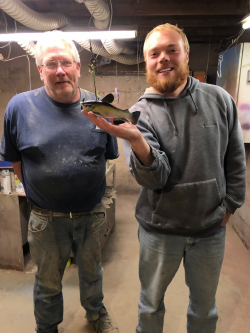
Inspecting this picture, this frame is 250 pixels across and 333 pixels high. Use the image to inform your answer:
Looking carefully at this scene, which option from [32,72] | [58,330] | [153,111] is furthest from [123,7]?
[58,330]

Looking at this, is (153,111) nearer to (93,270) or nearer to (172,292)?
(93,270)

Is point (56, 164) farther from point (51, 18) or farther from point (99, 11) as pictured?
point (51, 18)

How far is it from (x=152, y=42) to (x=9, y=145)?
0.91 m

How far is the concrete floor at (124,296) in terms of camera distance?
166 cm

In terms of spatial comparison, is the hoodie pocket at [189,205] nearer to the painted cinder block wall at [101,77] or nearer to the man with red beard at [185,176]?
the man with red beard at [185,176]

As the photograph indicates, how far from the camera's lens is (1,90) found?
4180 mm

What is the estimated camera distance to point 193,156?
3.33 ft

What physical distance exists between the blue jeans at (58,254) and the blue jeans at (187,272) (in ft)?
1.20

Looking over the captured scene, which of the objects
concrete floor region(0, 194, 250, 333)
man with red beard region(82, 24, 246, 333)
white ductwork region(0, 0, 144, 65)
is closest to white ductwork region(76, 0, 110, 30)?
white ductwork region(0, 0, 144, 65)

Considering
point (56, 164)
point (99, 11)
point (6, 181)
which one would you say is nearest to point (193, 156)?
point (56, 164)

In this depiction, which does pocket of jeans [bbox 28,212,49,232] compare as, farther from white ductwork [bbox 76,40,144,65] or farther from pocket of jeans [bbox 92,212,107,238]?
white ductwork [bbox 76,40,144,65]

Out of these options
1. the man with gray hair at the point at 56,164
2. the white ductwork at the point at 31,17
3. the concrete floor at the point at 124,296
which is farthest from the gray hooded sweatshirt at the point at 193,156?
the white ductwork at the point at 31,17

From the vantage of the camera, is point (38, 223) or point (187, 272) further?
point (38, 223)

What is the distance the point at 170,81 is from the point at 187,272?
35.8 inches
